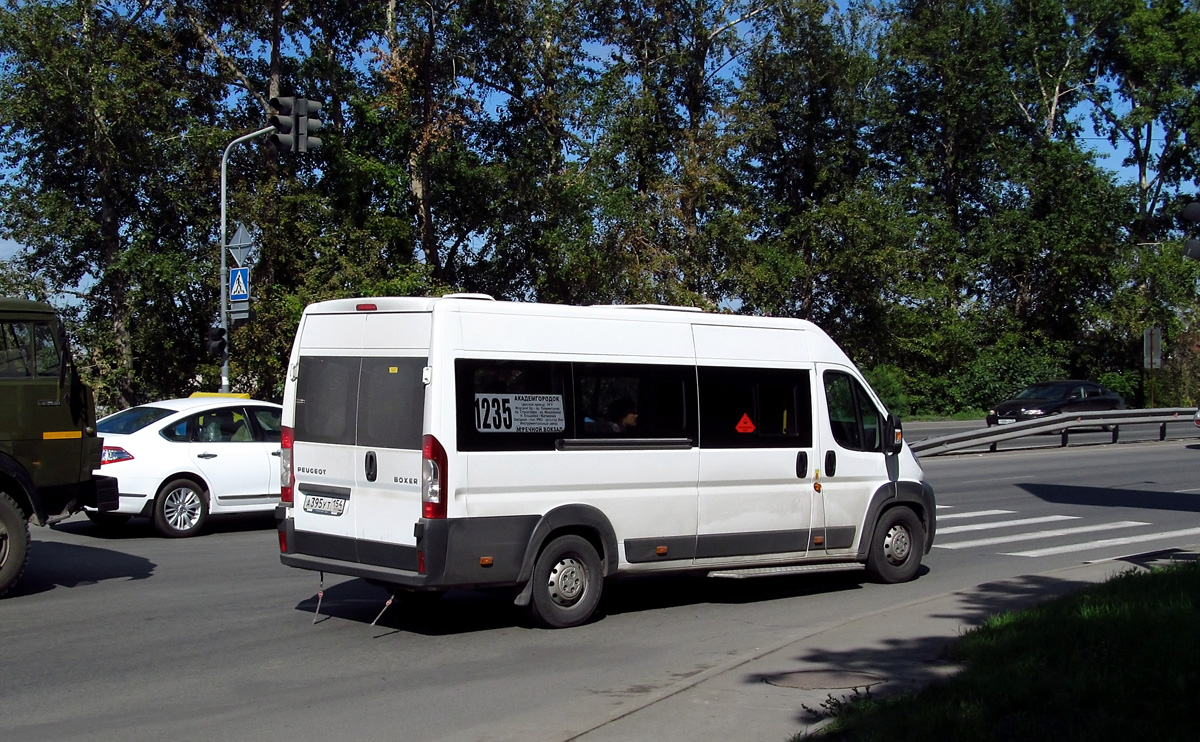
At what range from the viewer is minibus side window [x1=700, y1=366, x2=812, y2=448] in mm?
9594

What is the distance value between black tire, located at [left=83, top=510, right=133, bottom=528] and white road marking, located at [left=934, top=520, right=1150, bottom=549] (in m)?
9.69

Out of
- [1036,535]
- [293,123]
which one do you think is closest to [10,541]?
[293,123]

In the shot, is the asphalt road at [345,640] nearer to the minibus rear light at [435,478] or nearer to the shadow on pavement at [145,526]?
the shadow on pavement at [145,526]

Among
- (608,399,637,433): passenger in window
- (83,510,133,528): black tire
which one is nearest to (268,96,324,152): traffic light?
(83,510,133,528): black tire

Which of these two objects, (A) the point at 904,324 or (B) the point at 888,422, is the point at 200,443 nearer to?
(B) the point at 888,422

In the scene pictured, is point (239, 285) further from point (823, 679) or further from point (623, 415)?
point (823, 679)

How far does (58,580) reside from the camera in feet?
34.7

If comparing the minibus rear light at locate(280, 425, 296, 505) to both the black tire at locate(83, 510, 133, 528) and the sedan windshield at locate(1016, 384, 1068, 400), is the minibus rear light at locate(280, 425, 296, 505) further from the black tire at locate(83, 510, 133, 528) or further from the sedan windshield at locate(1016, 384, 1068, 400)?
the sedan windshield at locate(1016, 384, 1068, 400)

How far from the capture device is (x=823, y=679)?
6.95 metres

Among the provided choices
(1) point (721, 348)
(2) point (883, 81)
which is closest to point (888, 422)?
(1) point (721, 348)

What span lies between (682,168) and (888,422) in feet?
99.2

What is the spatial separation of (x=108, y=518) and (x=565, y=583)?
24.9 ft

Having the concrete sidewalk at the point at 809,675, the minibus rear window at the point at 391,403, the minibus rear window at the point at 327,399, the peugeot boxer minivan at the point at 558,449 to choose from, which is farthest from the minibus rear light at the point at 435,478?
the concrete sidewalk at the point at 809,675

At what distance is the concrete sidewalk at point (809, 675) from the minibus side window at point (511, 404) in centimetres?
227
